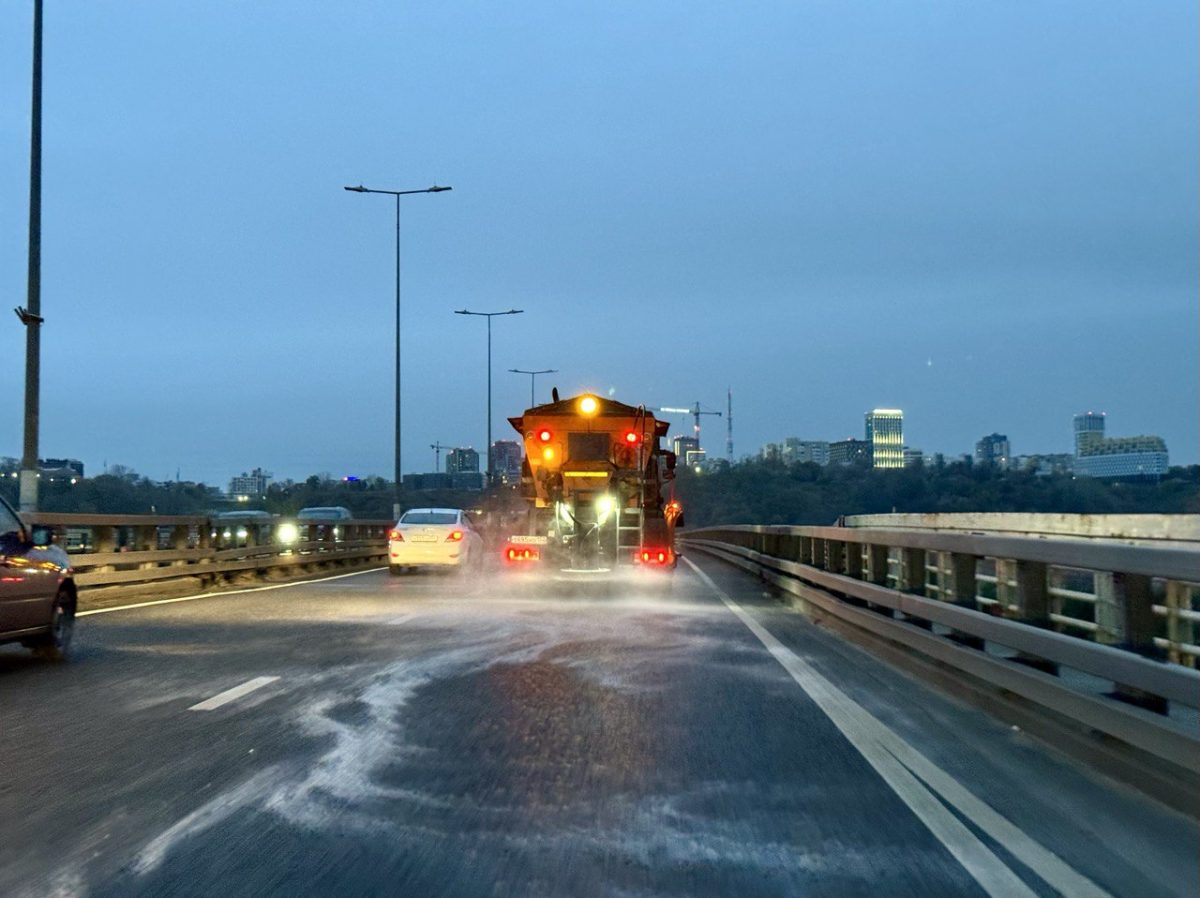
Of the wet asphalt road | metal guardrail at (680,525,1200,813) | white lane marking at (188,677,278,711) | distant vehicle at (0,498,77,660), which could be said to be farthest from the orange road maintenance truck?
white lane marking at (188,677,278,711)

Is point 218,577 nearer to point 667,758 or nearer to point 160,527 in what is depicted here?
point 160,527

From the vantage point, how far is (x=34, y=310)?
2008 cm

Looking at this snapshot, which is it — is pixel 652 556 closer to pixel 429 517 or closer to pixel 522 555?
pixel 522 555

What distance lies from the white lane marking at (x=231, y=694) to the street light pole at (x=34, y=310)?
10.2 m

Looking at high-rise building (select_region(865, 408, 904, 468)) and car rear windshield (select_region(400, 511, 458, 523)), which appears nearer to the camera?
car rear windshield (select_region(400, 511, 458, 523))

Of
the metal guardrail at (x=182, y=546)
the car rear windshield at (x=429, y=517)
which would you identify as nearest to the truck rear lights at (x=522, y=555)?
the metal guardrail at (x=182, y=546)

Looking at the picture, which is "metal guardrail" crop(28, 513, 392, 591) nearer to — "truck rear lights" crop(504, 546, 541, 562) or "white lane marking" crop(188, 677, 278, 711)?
"white lane marking" crop(188, 677, 278, 711)

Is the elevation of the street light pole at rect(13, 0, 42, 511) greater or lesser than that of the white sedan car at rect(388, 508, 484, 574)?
greater

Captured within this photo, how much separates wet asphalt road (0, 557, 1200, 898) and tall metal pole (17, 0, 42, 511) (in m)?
7.40

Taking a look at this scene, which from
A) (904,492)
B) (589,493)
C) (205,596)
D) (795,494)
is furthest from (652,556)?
(795,494)

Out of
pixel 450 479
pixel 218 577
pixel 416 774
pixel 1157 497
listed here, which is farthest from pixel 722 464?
pixel 416 774

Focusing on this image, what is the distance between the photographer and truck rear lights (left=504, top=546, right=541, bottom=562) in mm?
22719

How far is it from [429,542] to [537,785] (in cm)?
2144

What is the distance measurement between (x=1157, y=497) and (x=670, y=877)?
32472 mm
